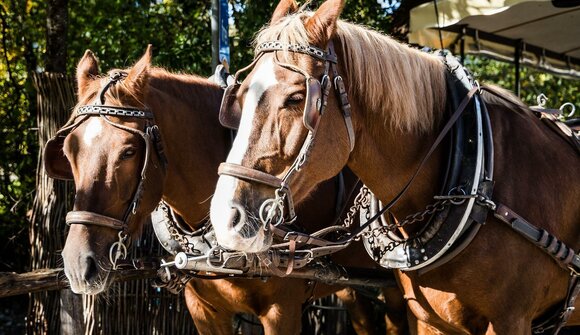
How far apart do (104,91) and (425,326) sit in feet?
5.42

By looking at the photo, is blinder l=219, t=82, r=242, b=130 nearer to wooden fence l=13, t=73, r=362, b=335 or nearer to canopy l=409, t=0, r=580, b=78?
wooden fence l=13, t=73, r=362, b=335

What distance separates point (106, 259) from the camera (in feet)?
10.1

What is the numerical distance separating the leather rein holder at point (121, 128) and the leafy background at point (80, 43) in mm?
2875

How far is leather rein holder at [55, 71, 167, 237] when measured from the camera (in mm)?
3047

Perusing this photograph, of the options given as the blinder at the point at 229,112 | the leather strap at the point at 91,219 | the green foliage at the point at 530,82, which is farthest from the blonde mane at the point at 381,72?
the green foliage at the point at 530,82

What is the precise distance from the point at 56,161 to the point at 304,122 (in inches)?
57.2

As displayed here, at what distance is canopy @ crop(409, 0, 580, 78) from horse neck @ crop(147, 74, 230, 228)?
186 centimetres

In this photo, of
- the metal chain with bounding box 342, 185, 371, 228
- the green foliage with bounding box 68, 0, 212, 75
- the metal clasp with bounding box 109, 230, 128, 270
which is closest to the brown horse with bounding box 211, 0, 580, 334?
the metal chain with bounding box 342, 185, 371, 228

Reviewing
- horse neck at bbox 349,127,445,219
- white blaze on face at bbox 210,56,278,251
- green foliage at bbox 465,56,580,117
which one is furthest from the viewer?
green foliage at bbox 465,56,580,117

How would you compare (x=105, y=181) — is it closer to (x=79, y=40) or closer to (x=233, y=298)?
(x=233, y=298)

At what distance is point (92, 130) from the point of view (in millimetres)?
3158

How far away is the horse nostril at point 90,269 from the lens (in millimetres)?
2993

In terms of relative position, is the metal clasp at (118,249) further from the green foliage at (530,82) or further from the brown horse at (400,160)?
the green foliage at (530,82)

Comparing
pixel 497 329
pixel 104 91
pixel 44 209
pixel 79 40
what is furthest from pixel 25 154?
pixel 497 329
